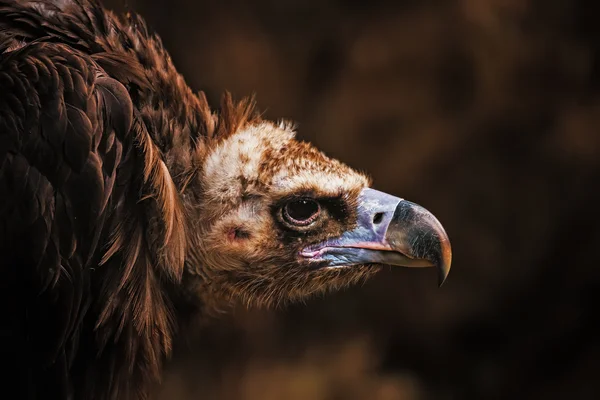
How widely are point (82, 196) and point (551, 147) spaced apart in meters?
3.15

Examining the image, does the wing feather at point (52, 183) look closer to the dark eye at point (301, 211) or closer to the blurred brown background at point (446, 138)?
the dark eye at point (301, 211)

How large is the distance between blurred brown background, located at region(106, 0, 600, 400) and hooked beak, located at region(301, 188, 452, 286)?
1.90 m

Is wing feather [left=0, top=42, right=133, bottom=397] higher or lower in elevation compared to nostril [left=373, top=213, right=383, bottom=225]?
lower

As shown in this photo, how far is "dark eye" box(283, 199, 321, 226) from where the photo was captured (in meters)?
2.63

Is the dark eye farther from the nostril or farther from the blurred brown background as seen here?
the blurred brown background

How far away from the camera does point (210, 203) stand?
103 inches

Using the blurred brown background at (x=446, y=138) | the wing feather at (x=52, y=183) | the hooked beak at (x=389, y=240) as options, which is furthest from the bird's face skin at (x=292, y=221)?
the blurred brown background at (x=446, y=138)

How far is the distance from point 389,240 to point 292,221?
30 cm

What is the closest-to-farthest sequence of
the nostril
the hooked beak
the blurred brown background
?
the hooked beak < the nostril < the blurred brown background

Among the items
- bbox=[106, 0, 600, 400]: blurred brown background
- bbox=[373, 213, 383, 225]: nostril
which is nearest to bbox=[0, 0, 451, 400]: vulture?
bbox=[373, 213, 383, 225]: nostril

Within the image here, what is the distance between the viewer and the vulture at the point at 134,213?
2.10m

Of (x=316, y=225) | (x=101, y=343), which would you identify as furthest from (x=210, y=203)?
(x=101, y=343)

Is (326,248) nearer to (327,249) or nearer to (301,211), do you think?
(327,249)

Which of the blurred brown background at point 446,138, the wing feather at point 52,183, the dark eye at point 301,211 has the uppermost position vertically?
the blurred brown background at point 446,138
